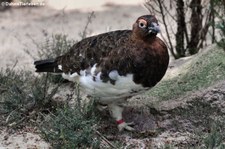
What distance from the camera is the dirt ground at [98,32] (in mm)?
3986

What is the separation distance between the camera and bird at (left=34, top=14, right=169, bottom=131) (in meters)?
3.76

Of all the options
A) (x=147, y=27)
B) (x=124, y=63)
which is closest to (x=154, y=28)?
(x=147, y=27)

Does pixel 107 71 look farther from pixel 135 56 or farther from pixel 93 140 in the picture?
pixel 93 140

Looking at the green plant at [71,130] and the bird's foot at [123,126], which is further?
the bird's foot at [123,126]

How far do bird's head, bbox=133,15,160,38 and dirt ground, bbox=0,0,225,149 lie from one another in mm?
640

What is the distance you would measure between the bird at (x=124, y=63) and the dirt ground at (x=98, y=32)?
312mm

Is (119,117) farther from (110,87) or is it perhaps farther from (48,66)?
(48,66)

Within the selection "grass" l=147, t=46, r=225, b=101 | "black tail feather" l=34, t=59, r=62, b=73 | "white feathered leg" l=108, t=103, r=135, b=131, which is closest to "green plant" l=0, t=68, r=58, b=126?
"black tail feather" l=34, t=59, r=62, b=73

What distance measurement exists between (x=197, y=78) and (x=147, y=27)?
0.83 meters

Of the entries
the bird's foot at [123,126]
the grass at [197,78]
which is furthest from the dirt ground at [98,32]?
the grass at [197,78]

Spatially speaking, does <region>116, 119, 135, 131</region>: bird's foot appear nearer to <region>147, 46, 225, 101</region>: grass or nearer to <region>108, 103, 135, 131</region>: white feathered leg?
<region>108, 103, 135, 131</region>: white feathered leg

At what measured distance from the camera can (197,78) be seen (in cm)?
443

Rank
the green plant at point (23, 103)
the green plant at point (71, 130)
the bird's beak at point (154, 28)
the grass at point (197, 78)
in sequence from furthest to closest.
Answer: the grass at point (197, 78) → the green plant at point (23, 103) → the bird's beak at point (154, 28) → the green plant at point (71, 130)

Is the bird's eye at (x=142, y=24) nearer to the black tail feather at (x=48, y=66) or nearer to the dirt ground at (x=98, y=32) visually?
the dirt ground at (x=98, y=32)
